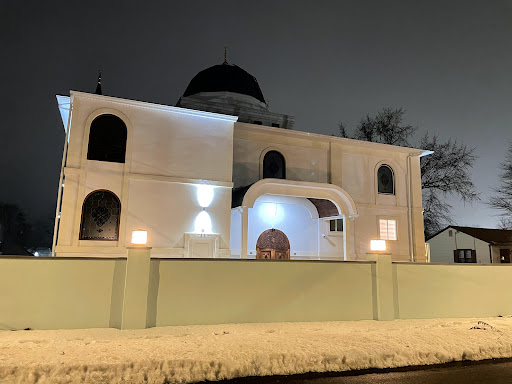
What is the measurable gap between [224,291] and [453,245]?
31130 millimetres

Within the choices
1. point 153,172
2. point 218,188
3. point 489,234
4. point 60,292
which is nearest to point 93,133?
point 153,172

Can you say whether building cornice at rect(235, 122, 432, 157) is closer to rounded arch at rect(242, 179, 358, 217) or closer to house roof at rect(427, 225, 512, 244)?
rounded arch at rect(242, 179, 358, 217)

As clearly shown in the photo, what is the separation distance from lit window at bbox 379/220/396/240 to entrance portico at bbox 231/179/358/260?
192 centimetres

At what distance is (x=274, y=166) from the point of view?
1800cm

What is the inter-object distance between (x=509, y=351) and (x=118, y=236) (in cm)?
1132

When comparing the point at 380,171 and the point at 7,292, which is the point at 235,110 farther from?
the point at 7,292

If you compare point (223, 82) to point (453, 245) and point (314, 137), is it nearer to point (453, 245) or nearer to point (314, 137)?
point (314, 137)

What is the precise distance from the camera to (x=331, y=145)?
1895cm

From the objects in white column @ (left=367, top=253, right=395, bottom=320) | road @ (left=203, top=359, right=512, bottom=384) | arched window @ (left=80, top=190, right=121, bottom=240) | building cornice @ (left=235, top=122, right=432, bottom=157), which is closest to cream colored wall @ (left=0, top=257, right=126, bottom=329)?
road @ (left=203, top=359, right=512, bottom=384)

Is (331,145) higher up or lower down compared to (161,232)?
higher up

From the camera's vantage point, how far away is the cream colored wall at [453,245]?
105ft

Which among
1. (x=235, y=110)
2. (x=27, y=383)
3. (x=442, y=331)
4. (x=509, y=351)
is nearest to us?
(x=27, y=383)

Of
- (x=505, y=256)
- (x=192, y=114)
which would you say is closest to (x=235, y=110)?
(x=192, y=114)

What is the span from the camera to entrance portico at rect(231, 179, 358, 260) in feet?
53.5
